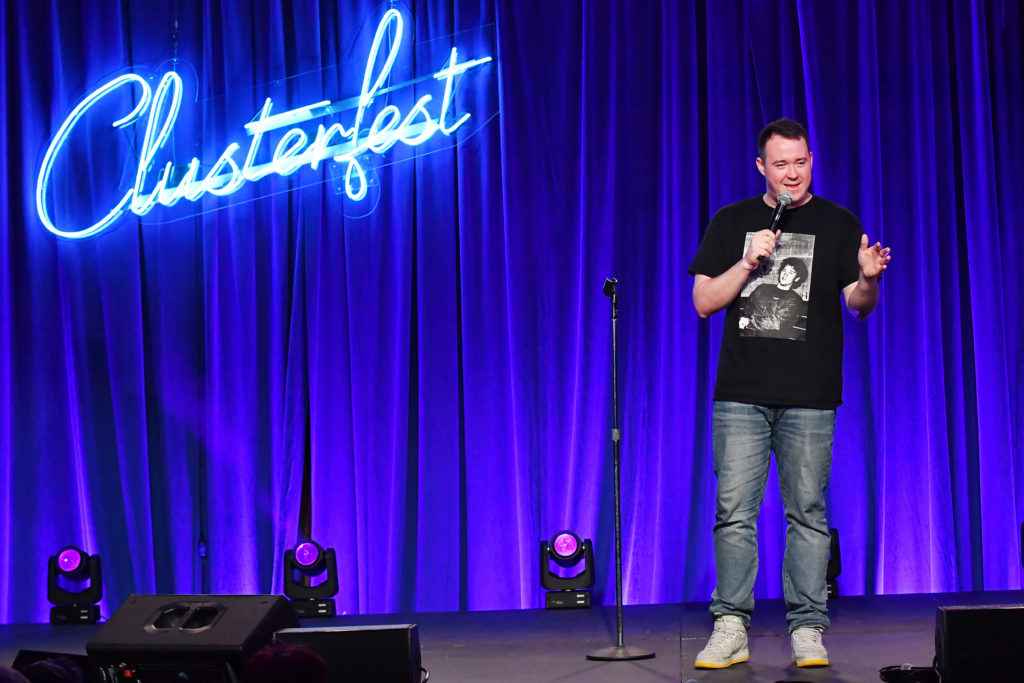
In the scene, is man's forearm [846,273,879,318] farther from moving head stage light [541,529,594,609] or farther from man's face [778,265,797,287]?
moving head stage light [541,529,594,609]

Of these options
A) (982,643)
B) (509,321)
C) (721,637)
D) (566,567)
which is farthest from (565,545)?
(982,643)

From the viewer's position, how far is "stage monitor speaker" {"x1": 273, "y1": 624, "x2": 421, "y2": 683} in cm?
240

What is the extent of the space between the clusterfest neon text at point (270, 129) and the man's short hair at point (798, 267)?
2.43 metres

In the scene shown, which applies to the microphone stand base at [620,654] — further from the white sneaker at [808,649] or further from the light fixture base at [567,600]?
the light fixture base at [567,600]

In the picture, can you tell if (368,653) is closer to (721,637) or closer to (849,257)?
(721,637)

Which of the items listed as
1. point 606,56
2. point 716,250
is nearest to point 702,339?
point 606,56

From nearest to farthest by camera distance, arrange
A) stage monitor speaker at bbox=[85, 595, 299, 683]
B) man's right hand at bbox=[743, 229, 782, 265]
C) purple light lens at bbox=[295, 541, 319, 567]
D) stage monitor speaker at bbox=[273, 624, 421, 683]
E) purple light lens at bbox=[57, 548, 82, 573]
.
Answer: stage monitor speaker at bbox=[273, 624, 421, 683] < stage monitor speaker at bbox=[85, 595, 299, 683] < man's right hand at bbox=[743, 229, 782, 265] < purple light lens at bbox=[295, 541, 319, 567] < purple light lens at bbox=[57, 548, 82, 573]

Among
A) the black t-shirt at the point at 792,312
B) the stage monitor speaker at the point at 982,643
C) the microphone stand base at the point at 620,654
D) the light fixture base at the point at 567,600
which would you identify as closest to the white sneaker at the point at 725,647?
the microphone stand base at the point at 620,654

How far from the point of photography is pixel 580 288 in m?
4.91

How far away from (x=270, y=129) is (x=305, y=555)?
195cm

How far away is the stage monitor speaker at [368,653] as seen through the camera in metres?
2.40

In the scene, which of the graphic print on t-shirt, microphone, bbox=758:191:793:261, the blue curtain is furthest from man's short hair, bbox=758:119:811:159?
the blue curtain

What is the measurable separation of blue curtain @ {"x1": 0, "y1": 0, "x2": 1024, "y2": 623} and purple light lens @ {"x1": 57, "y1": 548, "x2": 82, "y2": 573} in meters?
0.25

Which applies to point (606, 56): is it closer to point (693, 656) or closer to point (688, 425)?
point (688, 425)
